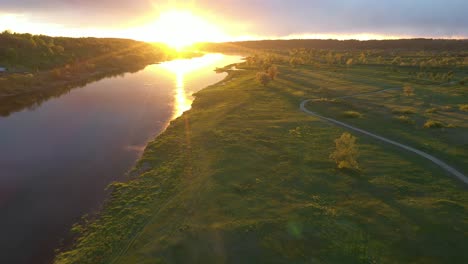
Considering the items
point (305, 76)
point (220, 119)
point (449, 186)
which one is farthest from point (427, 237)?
point (305, 76)

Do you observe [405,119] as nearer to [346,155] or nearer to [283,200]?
[346,155]

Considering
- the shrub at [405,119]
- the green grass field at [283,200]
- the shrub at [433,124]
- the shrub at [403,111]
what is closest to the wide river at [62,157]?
the green grass field at [283,200]

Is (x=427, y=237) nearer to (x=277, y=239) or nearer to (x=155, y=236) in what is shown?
(x=277, y=239)

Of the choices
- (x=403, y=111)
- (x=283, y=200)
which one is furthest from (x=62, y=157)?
(x=403, y=111)

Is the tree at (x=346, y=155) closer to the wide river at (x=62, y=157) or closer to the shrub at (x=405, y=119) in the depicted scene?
the shrub at (x=405, y=119)

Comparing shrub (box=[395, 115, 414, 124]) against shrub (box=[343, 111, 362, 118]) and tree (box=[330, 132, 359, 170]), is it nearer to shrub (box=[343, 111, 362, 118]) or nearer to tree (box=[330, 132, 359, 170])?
shrub (box=[343, 111, 362, 118])
